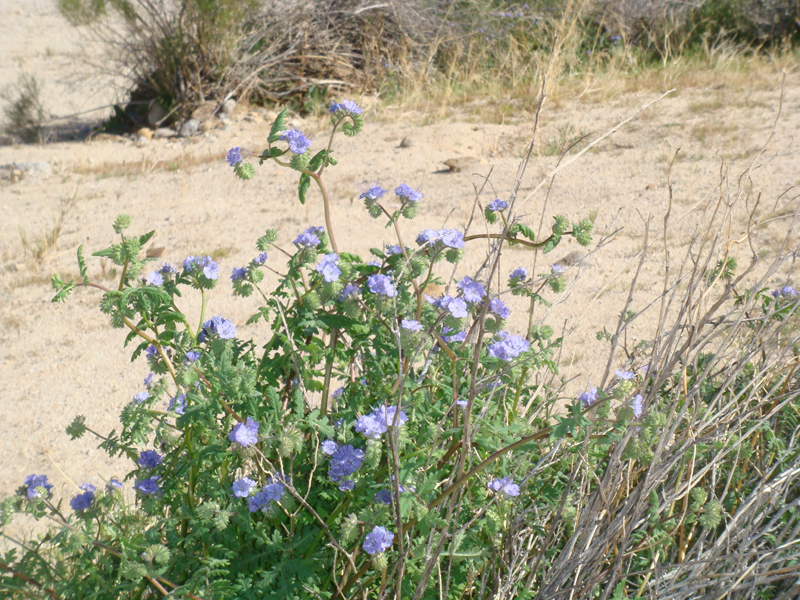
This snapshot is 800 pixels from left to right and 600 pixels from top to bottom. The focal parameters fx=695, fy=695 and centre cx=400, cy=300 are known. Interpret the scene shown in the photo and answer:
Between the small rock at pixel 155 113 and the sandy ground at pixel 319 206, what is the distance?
17.9 inches

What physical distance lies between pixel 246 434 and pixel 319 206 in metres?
3.83

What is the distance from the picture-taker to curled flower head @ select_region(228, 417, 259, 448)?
52.9 inches

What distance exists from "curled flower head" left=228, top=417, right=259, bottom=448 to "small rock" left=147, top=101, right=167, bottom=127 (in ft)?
23.1

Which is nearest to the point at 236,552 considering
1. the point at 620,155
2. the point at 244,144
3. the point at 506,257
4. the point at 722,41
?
the point at 506,257

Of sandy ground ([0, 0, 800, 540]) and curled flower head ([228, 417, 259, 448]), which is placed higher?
curled flower head ([228, 417, 259, 448])

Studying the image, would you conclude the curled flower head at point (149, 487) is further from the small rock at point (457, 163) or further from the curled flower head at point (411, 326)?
the small rock at point (457, 163)

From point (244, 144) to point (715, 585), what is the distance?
583cm

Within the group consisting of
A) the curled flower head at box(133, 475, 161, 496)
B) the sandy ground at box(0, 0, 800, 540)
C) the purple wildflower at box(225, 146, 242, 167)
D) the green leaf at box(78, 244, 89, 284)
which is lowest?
the sandy ground at box(0, 0, 800, 540)

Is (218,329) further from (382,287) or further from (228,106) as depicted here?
(228,106)

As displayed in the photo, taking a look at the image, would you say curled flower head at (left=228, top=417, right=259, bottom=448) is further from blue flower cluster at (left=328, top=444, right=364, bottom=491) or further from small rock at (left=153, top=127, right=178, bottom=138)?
small rock at (left=153, top=127, right=178, bottom=138)

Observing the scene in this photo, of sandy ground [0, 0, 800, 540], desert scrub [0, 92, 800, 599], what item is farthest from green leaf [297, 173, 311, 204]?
sandy ground [0, 0, 800, 540]

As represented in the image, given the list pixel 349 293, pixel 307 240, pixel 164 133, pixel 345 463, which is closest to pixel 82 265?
pixel 307 240

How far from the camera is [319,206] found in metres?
5.05

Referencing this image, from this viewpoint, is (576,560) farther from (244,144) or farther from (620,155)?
(244,144)
